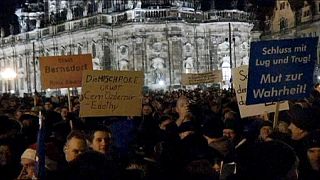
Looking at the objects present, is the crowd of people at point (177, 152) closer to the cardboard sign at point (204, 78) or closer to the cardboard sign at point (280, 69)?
the cardboard sign at point (280, 69)

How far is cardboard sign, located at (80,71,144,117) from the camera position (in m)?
10.6

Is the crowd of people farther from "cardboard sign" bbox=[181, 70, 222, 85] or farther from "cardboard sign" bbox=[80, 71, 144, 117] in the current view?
"cardboard sign" bbox=[181, 70, 222, 85]

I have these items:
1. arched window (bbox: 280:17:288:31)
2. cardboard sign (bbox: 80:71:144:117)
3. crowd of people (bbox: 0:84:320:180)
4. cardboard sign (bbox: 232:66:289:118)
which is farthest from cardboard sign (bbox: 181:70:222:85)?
arched window (bbox: 280:17:288:31)

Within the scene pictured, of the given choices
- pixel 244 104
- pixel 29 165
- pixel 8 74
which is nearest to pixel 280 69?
pixel 244 104

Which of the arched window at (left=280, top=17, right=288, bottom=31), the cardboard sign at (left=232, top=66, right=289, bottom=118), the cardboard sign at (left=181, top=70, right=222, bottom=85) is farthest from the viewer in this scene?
the arched window at (left=280, top=17, right=288, bottom=31)

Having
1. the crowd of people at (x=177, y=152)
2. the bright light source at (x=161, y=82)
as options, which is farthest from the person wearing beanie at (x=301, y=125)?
the bright light source at (x=161, y=82)

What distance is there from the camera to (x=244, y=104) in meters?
10.9

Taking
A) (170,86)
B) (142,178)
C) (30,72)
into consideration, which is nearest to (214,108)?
(142,178)

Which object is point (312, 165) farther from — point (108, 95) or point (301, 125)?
point (108, 95)

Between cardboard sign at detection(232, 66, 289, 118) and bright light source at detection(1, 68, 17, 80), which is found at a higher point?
bright light source at detection(1, 68, 17, 80)

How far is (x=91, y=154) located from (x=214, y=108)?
305 inches

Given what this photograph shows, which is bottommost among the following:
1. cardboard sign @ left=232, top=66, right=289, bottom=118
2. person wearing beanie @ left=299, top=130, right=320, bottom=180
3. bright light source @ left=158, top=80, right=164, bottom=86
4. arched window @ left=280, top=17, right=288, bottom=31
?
person wearing beanie @ left=299, top=130, right=320, bottom=180

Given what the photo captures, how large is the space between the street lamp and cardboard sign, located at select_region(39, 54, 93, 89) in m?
55.6

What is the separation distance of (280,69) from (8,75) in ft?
204
